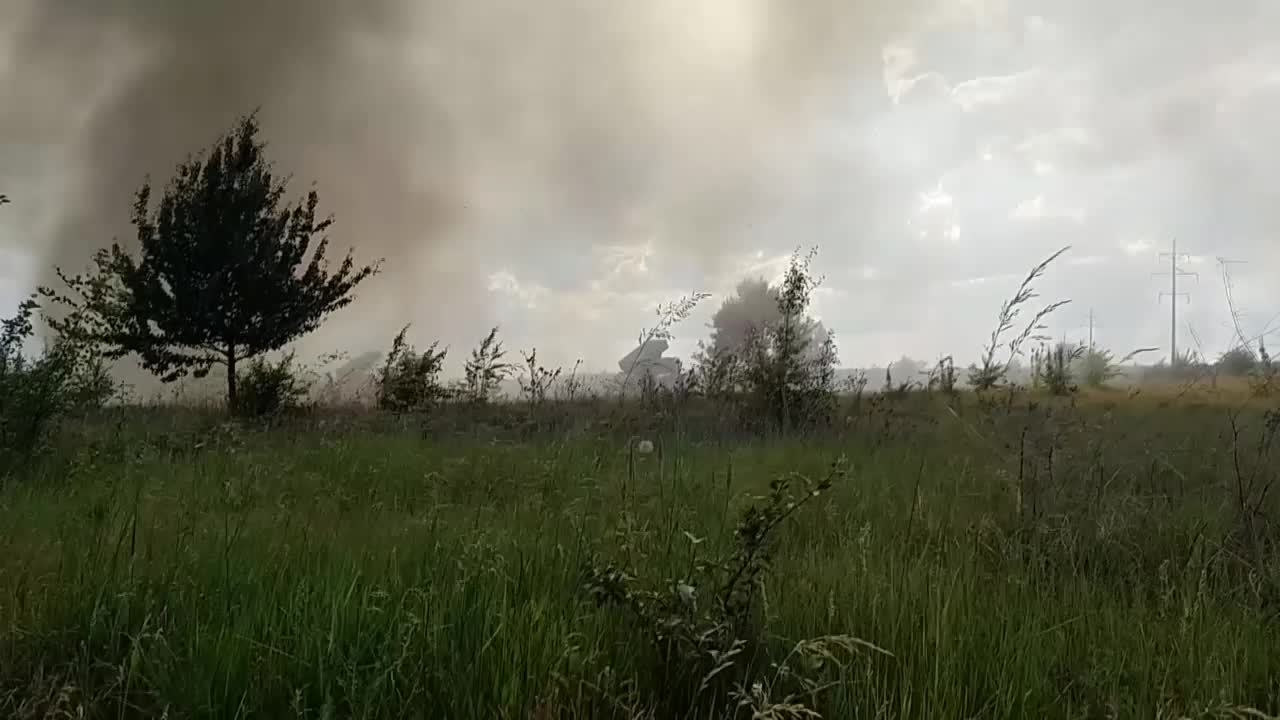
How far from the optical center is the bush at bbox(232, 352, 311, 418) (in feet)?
40.0

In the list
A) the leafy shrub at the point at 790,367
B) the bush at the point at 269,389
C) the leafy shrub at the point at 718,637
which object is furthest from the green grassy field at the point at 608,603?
the bush at the point at 269,389

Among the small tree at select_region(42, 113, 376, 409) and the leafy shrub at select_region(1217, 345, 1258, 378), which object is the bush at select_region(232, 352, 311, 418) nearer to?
the small tree at select_region(42, 113, 376, 409)

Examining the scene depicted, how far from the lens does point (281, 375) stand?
1266 centimetres

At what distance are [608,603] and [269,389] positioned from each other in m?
12.6

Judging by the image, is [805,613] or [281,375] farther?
[281,375]

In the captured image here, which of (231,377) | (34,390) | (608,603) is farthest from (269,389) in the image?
(608,603)

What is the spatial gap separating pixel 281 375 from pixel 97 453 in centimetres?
849

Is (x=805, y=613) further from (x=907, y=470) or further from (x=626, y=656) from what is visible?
(x=907, y=470)

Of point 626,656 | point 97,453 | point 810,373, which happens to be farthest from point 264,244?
point 626,656

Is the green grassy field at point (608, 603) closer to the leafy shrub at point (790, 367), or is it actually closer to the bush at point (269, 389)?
the leafy shrub at point (790, 367)

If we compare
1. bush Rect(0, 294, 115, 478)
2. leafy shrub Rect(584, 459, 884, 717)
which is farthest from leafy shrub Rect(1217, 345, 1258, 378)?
bush Rect(0, 294, 115, 478)

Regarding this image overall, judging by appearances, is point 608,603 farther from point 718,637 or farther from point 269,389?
point 269,389

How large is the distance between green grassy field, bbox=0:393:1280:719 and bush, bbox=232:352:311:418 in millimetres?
8623

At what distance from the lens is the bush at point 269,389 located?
12.2m
